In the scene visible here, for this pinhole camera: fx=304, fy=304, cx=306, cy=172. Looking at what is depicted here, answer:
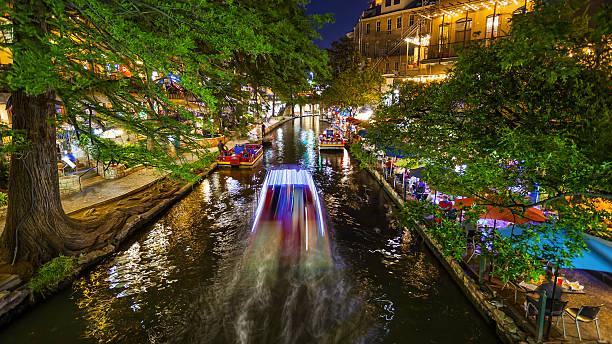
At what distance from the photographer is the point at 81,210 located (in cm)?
1362

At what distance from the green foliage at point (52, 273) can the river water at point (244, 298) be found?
0.42m

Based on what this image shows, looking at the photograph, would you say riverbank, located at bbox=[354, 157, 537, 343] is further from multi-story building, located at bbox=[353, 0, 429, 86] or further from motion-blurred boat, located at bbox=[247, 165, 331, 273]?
multi-story building, located at bbox=[353, 0, 429, 86]

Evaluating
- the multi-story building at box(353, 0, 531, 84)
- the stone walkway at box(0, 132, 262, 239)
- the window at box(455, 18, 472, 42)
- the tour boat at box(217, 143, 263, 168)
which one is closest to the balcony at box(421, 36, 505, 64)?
the multi-story building at box(353, 0, 531, 84)

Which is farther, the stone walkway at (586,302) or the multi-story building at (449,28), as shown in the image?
the multi-story building at (449,28)

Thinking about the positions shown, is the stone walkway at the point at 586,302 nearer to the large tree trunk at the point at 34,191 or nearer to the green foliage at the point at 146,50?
the green foliage at the point at 146,50

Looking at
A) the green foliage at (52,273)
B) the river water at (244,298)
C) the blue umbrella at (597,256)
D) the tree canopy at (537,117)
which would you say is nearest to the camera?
the tree canopy at (537,117)

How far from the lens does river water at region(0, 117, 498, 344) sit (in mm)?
7762

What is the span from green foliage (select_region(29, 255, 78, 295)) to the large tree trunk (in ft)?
1.53

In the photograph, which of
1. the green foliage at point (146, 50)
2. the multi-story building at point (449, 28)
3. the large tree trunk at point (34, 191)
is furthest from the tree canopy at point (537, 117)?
the large tree trunk at point (34, 191)

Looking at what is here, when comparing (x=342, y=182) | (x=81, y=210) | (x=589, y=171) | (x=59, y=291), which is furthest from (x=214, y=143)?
(x=589, y=171)

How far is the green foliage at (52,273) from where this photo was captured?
8.72 meters

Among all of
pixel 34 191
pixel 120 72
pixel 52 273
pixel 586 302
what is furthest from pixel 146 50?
pixel 586 302

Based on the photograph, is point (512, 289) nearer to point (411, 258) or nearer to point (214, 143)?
point (411, 258)

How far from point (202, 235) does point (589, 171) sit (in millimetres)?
12621
